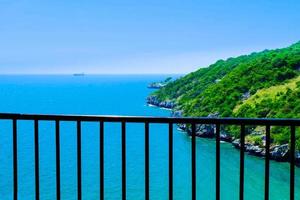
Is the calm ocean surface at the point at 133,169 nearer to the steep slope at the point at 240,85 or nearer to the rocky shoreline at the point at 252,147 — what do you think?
the rocky shoreline at the point at 252,147

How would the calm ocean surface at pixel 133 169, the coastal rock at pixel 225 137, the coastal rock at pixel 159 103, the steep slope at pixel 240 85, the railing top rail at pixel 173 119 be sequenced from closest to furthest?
the railing top rail at pixel 173 119 < the calm ocean surface at pixel 133 169 < the coastal rock at pixel 225 137 < the steep slope at pixel 240 85 < the coastal rock at pixel 159 103

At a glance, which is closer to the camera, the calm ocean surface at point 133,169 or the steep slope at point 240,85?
the calm ocean surface at point 133,169

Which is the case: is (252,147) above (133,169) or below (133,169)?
above

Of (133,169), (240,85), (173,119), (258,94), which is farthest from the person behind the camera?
(240,85)

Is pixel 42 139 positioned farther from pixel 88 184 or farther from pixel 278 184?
pixel 278 184

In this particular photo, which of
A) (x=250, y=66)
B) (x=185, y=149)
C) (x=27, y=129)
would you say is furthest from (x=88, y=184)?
(x=250, y=66)

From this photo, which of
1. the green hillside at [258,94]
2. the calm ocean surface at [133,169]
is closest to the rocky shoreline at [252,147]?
the calm ocean surface at [133,169]

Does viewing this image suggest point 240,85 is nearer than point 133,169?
No

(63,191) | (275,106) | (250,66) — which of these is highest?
(250,66)

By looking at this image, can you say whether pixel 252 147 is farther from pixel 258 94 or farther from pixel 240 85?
pixel 240 85

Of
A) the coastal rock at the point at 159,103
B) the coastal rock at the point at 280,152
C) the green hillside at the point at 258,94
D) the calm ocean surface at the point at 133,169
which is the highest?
the green hillside at the point at 258,94

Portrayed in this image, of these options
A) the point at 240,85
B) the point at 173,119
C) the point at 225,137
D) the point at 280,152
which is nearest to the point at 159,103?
the point at 240,85

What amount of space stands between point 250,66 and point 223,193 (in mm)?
38891

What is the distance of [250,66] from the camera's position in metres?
73.4
